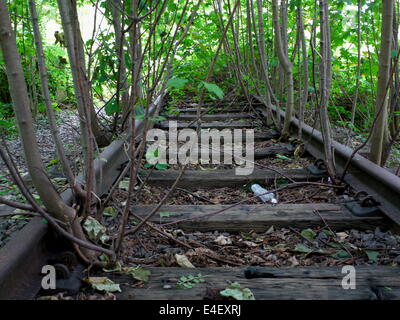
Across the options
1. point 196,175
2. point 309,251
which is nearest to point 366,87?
point 196,175

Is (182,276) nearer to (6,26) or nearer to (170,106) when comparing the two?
(6,26)

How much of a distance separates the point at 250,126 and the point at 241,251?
2.98 m

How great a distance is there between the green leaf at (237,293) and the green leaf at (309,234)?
71 centimetres

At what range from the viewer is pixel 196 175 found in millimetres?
3074

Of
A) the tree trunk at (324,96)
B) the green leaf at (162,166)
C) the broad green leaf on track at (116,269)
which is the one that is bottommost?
the broad green leaf on track at (116,269)

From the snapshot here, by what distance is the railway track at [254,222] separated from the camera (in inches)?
59.7

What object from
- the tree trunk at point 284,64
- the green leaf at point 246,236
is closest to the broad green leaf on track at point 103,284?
the green leaf at point 246,236

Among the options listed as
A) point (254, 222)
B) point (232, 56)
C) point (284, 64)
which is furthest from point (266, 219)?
point (232, 56)

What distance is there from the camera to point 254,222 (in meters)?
2.22

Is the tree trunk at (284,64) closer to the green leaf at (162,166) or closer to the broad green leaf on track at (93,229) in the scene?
the green leaf at (162,166)

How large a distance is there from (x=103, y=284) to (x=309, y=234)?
3.77ft

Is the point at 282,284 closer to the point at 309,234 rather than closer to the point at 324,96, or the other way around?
the point at 309,234

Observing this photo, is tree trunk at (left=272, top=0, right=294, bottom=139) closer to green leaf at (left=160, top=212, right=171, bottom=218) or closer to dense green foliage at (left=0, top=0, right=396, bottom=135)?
dense green foliage at (left=0, top=0, right=396, bottom=135)

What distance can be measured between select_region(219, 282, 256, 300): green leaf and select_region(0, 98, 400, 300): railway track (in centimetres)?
4
